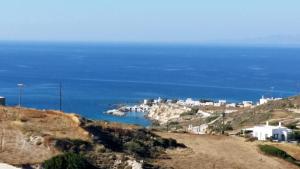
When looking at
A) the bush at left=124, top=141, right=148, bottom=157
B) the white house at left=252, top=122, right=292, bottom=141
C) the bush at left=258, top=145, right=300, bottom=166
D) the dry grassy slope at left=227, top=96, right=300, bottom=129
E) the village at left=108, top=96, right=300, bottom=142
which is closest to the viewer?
the bush at left=124, top=141, right=148, bottom=157

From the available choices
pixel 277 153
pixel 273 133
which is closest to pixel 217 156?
pixel 277 153

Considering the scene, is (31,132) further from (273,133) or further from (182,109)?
(182,109)

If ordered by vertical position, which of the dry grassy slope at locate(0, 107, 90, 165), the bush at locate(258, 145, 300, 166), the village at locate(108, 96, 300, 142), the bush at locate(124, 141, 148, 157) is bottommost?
the village at locate(108, 96, 300, 142)

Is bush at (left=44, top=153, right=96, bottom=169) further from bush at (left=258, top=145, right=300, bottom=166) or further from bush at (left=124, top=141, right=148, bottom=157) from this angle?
bush at (left=258, top=145, right=300, bottom=166)

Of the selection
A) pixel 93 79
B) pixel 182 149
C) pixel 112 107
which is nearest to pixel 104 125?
pixel 182 149

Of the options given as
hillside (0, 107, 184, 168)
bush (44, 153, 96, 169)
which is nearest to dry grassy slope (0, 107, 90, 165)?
hillside (0, 107, 184, 168)

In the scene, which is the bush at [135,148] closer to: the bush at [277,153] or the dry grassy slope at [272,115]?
the bush at [277,153]
